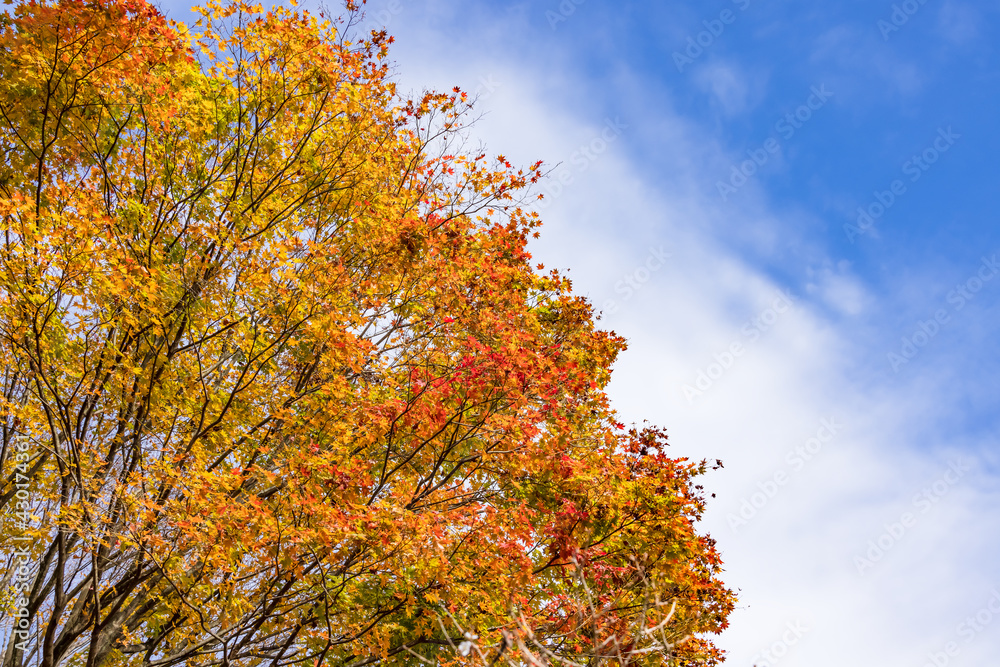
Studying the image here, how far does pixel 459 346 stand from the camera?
30.0 feet

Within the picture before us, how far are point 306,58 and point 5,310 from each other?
4.58 m

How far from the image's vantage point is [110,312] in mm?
7930

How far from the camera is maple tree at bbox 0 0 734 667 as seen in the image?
23.1 ft

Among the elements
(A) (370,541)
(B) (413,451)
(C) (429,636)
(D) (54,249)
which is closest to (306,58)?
(D) (54,249)

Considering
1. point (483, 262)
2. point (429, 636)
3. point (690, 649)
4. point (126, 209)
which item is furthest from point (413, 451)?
point (690, 649)

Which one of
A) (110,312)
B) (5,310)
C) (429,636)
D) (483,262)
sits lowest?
(429,636)

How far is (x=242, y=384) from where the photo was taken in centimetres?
815

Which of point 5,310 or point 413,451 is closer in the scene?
point 5,310

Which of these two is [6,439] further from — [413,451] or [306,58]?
[306,58]

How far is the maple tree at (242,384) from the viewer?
23.1ft

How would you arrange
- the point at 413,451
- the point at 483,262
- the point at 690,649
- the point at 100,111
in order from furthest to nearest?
the point at 690,649 < the point at 483,262 < the point at 413,451 < the point at 100,111

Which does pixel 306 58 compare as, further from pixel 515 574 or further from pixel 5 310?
pixel 515 574

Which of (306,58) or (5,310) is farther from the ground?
(306,58)

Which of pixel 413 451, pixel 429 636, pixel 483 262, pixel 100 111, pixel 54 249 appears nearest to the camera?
pixel 54 249
